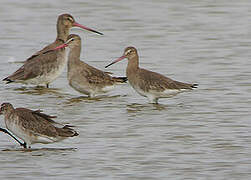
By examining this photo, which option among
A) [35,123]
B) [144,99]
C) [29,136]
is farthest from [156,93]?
[29,136]

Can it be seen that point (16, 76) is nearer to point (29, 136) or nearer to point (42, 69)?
point (42, 69)

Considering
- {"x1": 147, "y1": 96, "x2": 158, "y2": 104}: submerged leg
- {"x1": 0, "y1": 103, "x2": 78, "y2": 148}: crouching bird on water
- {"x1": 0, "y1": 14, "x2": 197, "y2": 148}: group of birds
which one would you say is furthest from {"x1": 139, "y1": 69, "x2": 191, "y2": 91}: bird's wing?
{"x1": 0, "y1": 103, "x2": 78, "y2": 148}: crouching bird on water

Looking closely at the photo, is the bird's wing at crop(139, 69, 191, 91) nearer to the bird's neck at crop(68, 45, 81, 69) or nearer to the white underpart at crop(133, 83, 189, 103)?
the white underpart at crop(133, 83, 189, 103)

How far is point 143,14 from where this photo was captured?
66.4ft

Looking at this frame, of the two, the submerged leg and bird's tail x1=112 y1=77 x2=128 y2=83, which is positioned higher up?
bird's tail x1=112 y1=77 x2=128 y2=83

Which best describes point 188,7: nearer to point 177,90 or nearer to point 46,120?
point 177,90

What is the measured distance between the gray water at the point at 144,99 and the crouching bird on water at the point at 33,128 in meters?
0.18

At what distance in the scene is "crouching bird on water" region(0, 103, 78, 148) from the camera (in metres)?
10.3

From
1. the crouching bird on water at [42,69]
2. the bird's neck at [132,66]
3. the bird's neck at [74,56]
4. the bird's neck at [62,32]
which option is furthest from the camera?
the bird's neck at [62,32]

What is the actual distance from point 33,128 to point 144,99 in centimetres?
364

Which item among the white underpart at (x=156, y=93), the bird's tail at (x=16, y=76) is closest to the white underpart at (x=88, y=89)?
the white underpart at (x=156, y=93)

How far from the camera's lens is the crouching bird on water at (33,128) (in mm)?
10320

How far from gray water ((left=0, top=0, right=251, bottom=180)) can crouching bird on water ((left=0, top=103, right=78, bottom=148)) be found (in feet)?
0.60

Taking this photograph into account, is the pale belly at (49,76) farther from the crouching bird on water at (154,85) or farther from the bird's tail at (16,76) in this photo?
the crouching bird on water at (154,85)
